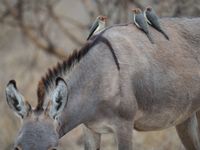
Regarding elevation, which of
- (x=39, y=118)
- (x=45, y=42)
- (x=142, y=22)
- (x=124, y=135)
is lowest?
(x=45, y=42)

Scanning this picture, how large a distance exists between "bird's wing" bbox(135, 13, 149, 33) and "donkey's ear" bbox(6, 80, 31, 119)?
2.13m

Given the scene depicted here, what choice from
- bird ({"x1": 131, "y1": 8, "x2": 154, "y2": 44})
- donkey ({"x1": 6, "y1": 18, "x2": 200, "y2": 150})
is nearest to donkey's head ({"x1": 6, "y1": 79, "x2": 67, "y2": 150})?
donkey ({"x1": 6, "y1": 18, "x2": 200, "y2": 150})

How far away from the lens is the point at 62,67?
8.33 m

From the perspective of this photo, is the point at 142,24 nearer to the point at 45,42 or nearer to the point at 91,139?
the point at 91,139

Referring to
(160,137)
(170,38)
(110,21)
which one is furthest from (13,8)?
(170,38)

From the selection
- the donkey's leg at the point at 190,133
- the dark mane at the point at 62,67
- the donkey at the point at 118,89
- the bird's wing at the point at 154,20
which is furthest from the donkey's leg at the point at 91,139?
the donkey's leg at the point at 190,133

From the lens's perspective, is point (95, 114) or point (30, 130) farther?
point (95, 114)

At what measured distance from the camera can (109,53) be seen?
8.68 meters

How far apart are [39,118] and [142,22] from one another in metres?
2.29

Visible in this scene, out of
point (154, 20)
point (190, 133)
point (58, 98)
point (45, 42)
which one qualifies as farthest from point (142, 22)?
point (45, 42)

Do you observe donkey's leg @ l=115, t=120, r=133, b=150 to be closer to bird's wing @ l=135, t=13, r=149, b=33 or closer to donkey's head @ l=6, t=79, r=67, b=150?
donkey's head @ l=6, t=79, r=67, b=150

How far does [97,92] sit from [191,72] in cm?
167

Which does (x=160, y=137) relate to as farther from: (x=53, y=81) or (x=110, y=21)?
(x=53, y=81)

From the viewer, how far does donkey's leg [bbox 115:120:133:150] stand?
8.53m
